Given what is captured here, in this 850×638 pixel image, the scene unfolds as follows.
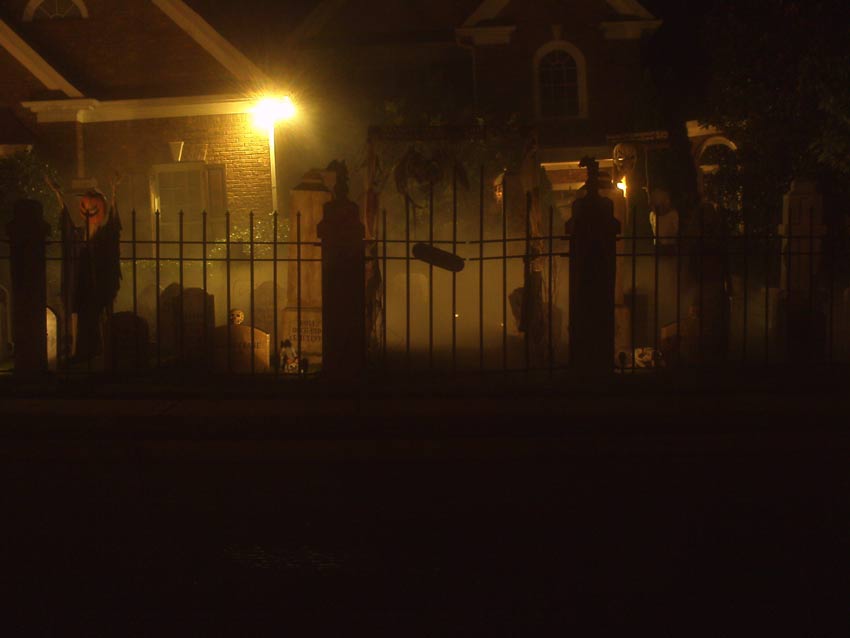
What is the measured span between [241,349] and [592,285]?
451 centimetres

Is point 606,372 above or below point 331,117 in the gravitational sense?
below

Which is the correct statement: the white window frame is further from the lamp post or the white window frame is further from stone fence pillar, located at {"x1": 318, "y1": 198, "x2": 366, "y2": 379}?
stone fence pillar, located at {"x1": 318, "y1": 198, "x2": 366, "y2": 379}

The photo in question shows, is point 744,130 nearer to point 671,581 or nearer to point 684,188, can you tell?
point 684,188

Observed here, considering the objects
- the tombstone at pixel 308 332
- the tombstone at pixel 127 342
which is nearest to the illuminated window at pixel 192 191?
the tombstone at pixel 308 332

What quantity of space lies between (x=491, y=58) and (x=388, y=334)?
398 inches

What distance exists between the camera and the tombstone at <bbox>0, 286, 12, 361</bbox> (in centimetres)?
1402

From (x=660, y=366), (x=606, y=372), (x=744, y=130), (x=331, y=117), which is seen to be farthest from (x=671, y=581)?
(x=331, y=117)

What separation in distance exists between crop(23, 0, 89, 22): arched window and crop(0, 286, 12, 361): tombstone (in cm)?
998

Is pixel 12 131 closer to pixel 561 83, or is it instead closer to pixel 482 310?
pixel 561 83

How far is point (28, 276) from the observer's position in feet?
37.4

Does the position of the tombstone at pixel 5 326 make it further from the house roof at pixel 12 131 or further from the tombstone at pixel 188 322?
the house roof at pixel 12 131

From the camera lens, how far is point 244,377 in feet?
38.3

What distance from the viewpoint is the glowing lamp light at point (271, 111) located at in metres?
20.8

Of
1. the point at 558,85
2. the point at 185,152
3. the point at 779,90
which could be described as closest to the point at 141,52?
the point at 185,152
